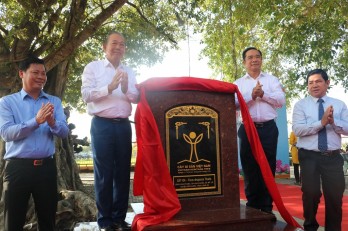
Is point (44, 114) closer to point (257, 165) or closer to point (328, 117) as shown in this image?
point (257, 165)

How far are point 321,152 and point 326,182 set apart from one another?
0.90 ft

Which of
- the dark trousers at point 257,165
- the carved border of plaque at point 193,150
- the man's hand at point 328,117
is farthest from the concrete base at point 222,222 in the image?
the man's hand at point 328,117

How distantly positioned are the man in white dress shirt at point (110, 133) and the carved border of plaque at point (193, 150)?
37 cm

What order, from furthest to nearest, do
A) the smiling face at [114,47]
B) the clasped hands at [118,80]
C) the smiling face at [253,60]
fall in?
the smiling face at [253,60], the smiling face at [114,47], the clasped hands at [118,80]

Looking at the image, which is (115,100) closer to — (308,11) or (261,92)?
(261,92)

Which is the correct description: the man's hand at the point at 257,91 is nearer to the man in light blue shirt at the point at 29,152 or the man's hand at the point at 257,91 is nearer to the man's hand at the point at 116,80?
the man's hand at the point at 116,80

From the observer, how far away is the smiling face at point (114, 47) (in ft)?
9.57

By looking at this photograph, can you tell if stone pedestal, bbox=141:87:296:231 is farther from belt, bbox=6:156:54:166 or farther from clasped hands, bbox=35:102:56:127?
belt, bbox=6:156:54:166

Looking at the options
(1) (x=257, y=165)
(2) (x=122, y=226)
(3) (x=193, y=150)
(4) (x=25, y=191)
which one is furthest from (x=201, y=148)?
(4) (x=25, y=191)

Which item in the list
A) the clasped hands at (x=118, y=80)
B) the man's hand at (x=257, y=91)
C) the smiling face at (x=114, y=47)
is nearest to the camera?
the clasped hands at (x=118, y=80)

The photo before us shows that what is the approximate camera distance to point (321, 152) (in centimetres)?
312

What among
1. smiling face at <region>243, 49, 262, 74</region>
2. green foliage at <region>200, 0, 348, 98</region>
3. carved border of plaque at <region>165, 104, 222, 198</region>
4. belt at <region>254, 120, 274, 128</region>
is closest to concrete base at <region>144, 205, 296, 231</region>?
carved border of plaque at <region>165, 104, 222, 198</region>

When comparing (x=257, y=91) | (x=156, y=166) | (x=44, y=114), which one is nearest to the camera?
(x=44, y=114)

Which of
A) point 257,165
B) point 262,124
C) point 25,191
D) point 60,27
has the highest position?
point 60,27
